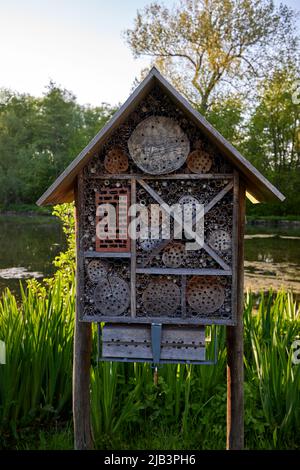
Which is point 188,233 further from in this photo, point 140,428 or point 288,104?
point 288,104

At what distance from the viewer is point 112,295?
2932 mm

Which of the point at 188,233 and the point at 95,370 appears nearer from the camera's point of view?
the point at 188,233

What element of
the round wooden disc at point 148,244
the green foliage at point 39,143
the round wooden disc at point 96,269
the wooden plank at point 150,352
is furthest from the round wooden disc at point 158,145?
the green foliage at point 39,143

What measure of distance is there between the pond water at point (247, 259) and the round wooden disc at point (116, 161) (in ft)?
15.0

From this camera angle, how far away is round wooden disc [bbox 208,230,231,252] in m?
2.90

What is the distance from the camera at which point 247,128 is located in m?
29.2

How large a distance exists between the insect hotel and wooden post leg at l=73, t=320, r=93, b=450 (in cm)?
21

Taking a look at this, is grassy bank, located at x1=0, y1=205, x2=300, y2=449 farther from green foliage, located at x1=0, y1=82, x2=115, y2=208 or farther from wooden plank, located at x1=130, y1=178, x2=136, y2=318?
green foliage, located at x1=0, y1=82, x2=115, y2=208

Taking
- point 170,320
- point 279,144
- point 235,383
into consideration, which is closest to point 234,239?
point 170,320

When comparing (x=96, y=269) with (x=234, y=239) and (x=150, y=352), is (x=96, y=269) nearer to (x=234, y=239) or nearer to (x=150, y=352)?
(x=150, y=352)

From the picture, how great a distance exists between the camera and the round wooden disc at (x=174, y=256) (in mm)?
2914

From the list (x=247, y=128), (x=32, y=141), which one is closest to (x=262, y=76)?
(x=247, y=128)

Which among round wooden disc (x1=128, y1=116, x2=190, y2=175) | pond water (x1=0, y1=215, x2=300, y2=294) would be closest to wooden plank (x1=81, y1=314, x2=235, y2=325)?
round wooden disc (x1=128, y1=116, x2=190, y2=175)
